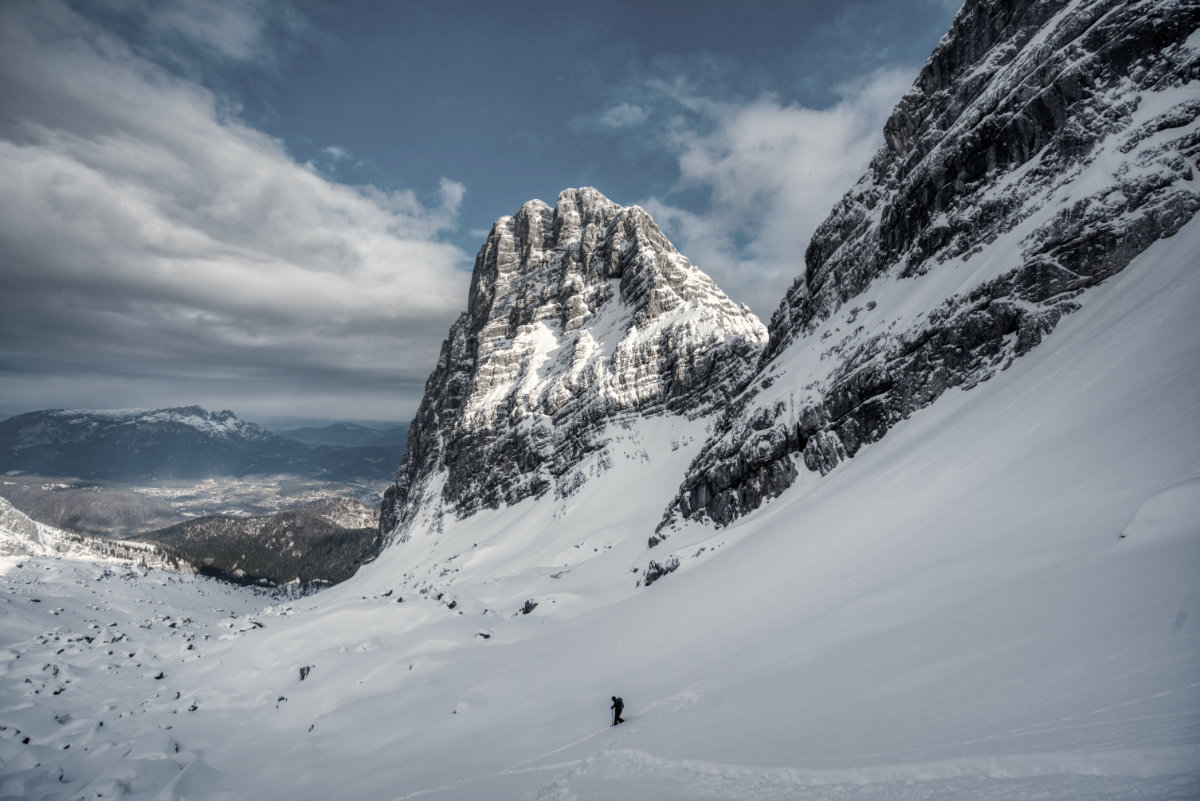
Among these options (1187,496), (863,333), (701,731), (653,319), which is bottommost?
(701,731)

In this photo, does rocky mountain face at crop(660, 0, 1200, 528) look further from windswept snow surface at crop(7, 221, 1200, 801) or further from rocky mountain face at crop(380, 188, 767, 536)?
rocky mountain face at crop(380, 188, 767, 536)

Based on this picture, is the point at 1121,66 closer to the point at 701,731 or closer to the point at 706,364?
the point at 701,731

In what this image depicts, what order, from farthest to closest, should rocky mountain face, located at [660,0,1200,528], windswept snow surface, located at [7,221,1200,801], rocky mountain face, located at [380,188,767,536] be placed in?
rocky mountain face, located at [380,188,767,536] → rocky mountain face, located at [660,0,1200,528] → windswept snow surface, located at [7,221,1200,801]

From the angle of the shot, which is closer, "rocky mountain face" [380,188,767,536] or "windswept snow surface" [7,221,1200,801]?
"windswept snow surface" [7,221,1200,801]

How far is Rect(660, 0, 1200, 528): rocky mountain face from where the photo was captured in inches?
1192

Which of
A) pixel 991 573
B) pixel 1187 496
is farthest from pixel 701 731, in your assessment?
pixel 1187 496

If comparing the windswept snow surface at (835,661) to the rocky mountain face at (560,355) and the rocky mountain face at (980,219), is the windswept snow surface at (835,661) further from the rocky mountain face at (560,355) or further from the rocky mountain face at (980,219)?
the rocky mountain face at (560,355)

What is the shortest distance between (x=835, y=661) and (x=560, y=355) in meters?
117

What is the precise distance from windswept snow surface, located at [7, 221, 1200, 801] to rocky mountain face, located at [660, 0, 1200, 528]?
137 inches

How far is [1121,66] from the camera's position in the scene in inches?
1336

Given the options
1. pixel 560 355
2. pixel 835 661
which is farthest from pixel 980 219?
pixel 560 355

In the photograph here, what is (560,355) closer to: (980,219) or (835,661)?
(980,219)

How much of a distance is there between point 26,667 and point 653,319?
103 metres

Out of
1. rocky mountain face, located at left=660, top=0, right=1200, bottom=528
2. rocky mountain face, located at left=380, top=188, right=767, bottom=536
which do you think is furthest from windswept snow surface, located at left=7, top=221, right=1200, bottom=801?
rocky mountain face, located at left=380, top=188, right=767, bottom=536
